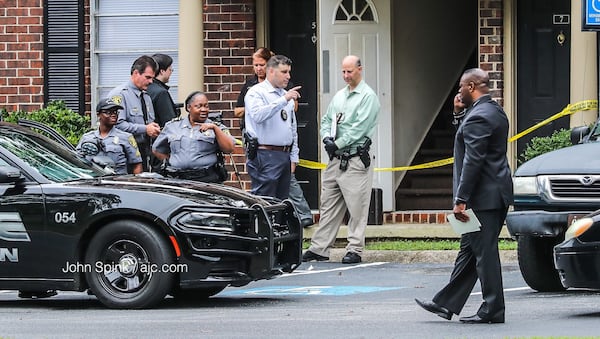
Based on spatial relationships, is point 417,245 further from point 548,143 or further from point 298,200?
point 548,143

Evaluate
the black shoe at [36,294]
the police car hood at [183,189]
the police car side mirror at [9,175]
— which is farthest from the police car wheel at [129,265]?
the black shoe at [36,294]

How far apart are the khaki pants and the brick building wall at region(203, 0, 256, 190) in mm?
3074

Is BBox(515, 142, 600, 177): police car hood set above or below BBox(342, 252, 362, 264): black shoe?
above

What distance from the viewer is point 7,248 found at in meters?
11.5

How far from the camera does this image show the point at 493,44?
703 inches

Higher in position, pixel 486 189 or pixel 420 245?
pixel 486 189

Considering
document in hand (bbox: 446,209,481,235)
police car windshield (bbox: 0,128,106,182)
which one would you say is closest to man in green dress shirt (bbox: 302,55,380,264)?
police car windshield (bbox: 0,128,106,182)

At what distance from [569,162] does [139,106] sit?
14.4 feet

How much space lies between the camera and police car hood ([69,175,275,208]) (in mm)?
11461

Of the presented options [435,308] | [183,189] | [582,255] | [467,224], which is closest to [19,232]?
[183,189]

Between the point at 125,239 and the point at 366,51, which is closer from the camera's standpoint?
the point at 125,239

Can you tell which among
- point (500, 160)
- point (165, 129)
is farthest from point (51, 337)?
point (165, 129)

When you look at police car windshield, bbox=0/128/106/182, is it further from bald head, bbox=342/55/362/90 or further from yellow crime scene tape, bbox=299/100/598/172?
yellow crime scene tape, bbox=299/100/598/172

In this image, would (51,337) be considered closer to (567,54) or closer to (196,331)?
(196,331)
